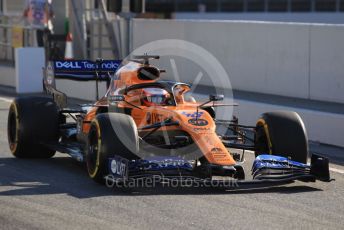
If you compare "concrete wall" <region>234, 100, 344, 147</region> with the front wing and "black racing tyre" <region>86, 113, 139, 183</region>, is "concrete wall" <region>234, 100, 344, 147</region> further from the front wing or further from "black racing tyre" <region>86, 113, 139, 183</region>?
"black racing tyre" <region>86, 113, 139, 183</region>

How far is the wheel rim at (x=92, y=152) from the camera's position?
8672 mm

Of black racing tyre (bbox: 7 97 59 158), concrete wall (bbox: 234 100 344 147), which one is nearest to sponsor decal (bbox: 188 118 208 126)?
black racing tyre (bbox: 7 97 59 158)

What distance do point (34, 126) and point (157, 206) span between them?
10.2ft

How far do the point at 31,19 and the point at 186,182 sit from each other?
52.7 feet

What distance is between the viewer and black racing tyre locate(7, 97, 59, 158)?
10234mm

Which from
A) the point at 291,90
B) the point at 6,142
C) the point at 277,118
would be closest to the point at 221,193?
the point at 277,118

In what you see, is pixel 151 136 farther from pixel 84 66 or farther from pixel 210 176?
pixel 84 66

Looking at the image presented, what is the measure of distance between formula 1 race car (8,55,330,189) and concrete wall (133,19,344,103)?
578cm

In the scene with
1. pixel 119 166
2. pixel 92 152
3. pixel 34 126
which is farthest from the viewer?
pixel 34 126

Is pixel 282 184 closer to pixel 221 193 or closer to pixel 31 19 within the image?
pixel 221 193

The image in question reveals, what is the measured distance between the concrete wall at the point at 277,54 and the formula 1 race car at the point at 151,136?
5.78 m

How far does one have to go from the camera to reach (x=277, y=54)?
55.7 feet

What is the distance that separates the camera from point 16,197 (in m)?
8.01

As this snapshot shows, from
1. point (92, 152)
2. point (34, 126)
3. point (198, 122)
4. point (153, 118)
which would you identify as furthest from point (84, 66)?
point (198, 122)
